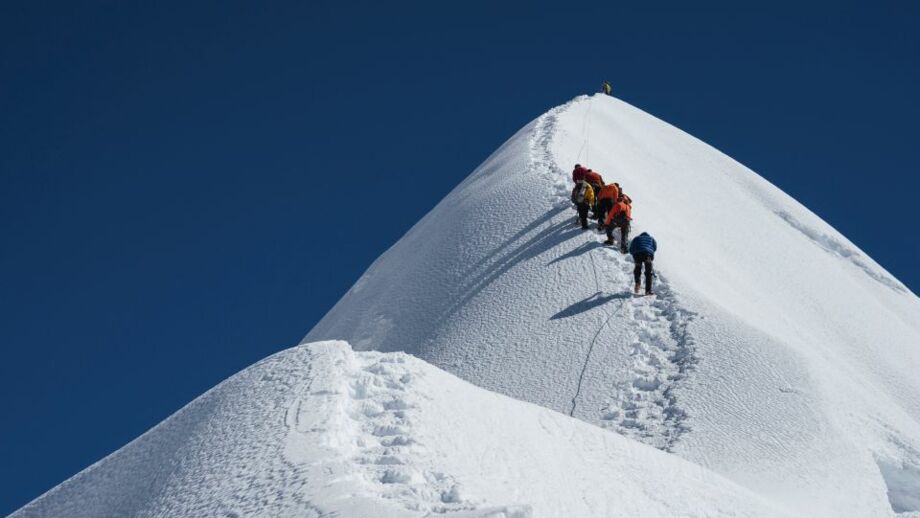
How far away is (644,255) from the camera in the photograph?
54.5 ft

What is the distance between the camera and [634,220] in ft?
68.2

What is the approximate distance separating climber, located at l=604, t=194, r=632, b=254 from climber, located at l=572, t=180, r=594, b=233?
28.7 inches

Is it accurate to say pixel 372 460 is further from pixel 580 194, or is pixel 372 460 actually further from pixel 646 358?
pixel 580 194

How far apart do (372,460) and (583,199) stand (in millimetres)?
12195

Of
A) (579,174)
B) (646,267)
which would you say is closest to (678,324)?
(646,267)

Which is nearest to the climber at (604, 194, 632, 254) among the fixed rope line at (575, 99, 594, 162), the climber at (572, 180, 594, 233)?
the climber at (572, 180, 594, 233)

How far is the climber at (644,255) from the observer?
1661 centimetres

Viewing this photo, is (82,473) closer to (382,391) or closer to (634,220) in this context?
(382,391)

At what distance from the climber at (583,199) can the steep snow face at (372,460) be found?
950 cm

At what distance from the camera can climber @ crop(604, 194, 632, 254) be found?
18.6 meters

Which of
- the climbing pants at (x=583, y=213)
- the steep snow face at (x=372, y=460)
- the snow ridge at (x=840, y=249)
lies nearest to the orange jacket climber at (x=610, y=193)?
the climbing pants at (x=583, y=213)

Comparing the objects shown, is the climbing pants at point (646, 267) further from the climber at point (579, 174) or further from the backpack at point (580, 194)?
the climber at point (579, 174)

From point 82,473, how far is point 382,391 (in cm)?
319

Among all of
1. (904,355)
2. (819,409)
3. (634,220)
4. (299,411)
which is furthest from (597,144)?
(299,411)
